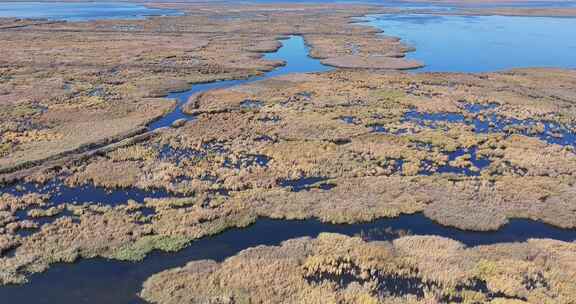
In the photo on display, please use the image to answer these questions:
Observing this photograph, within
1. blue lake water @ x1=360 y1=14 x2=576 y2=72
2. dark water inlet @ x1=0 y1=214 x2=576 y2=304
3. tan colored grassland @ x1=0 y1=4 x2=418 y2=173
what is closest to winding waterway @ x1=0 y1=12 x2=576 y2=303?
dark water inlet @ x1=0 y1=214 x2=576 y2=304

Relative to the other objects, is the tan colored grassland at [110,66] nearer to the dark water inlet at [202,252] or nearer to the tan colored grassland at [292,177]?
the tan colored grassland at [292,177]

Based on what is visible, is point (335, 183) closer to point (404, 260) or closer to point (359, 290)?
point (404, 260)

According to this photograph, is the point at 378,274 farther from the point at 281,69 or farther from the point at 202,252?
the point at 281,69

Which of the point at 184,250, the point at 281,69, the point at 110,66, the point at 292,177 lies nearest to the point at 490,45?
the point at 281,69

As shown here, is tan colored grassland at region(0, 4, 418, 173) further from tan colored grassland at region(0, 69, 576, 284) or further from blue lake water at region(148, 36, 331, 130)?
tan colored grassland at region(0, 69, 576, 284)

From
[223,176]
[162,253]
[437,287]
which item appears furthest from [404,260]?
[223,176]

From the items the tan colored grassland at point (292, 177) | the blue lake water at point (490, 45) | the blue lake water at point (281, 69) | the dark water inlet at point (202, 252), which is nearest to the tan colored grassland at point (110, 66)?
the blue lake water at point (281, 69)
